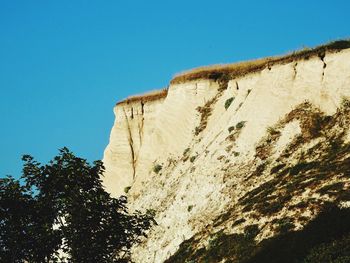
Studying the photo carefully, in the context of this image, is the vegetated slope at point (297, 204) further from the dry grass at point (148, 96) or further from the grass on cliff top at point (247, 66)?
the dry grass at point (148, 96)

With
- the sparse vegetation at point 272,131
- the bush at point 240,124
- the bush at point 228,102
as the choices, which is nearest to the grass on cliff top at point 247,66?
the bush at point 228,102

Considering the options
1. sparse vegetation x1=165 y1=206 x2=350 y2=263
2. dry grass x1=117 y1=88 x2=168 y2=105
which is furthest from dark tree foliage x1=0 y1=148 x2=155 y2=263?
dry grass x1=117 y1=88 x2=168 y2=105

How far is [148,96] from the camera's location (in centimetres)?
7400

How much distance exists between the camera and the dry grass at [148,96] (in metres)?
72.2

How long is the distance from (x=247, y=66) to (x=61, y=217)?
140 ft

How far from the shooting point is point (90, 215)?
2127cm

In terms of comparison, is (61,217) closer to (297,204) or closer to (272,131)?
(297,204)

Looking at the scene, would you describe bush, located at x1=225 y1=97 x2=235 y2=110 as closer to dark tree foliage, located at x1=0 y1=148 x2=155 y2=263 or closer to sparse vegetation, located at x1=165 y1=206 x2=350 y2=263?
sparse vegetation, located at x1=165 y1=206 x2=350 y2=263

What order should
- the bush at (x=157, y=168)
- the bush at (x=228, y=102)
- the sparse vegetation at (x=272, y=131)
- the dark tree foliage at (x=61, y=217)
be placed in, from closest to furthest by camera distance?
the dark tree foliage at (x=61, y=217)
the sparse vegetation at (x=272, y=131)
the bush at (x=228, y=102)
the bush at (x=157, y=168)

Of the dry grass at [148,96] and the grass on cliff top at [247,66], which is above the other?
the dry grass at [148,96]

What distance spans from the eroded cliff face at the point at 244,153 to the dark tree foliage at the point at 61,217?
13473mm

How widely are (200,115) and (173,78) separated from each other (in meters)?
7.87

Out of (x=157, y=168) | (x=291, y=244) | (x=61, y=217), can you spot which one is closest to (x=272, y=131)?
(x=291, y=244)

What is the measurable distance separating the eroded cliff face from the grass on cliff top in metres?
0.68
